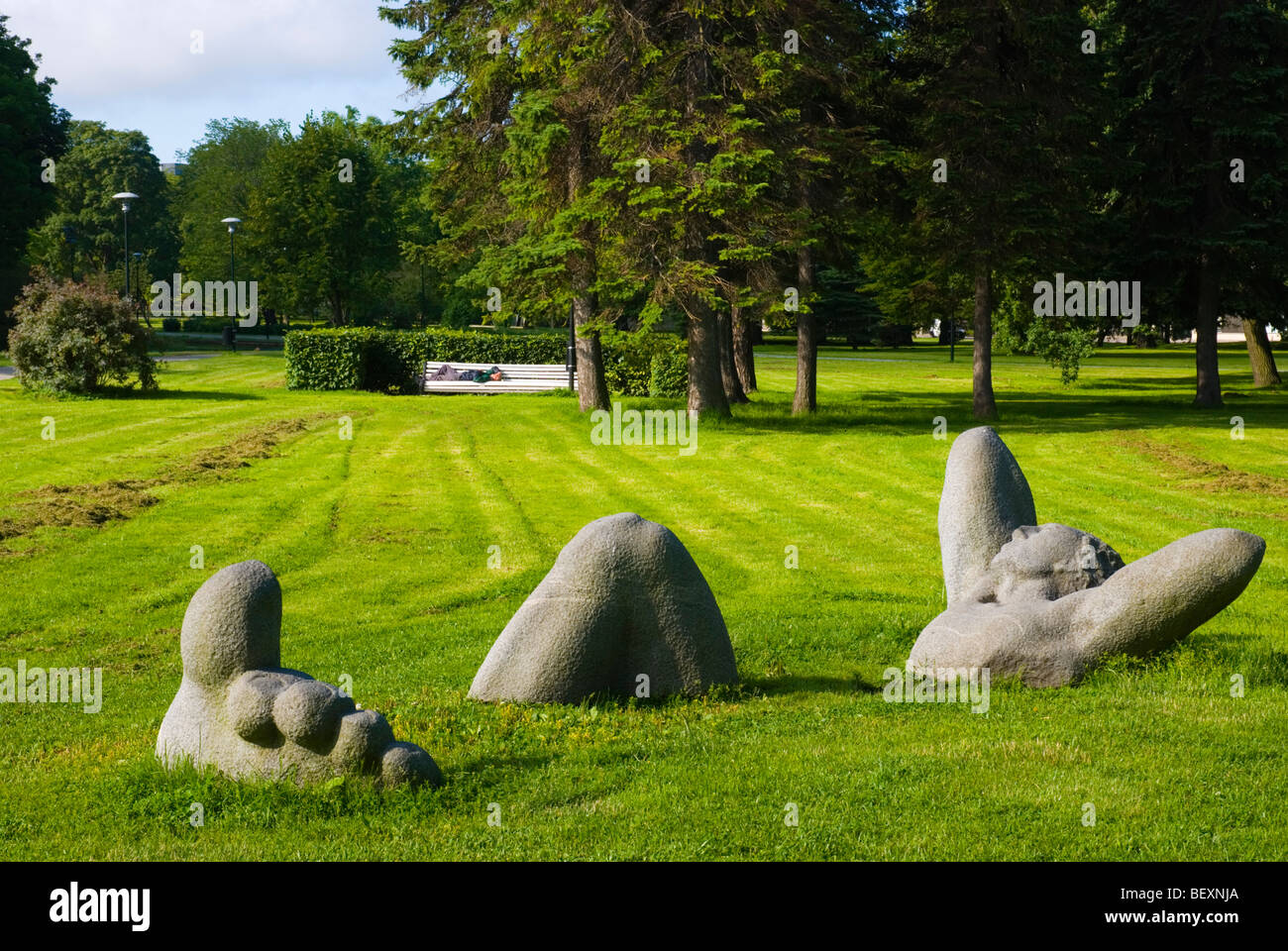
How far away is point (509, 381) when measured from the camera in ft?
123

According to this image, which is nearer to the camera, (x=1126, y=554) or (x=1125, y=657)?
(x=1125, y=657)

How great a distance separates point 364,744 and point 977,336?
24.4 metres

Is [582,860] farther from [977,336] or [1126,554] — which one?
[977,336]

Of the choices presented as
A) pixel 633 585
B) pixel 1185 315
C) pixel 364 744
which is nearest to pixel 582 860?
pixel 364 744

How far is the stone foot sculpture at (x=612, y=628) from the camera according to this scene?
7.54 meters

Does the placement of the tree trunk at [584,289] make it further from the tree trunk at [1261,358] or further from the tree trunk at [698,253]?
the tree trunk at [1261,358]

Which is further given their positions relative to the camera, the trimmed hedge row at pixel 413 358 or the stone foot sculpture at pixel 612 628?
the trimmed hedge row at pixel 413 358

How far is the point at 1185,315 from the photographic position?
32438mm

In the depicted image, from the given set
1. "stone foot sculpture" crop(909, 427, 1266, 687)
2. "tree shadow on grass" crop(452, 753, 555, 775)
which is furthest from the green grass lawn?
"stone foot sculpture" crop(909, 427, 1266, 687)

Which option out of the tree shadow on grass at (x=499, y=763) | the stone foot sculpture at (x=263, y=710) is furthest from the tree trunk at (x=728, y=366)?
the stone foot sculpture at (x=263, y=710)

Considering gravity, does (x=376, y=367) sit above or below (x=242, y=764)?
above

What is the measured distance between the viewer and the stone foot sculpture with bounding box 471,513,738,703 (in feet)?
24.7

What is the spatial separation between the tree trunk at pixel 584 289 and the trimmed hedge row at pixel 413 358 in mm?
604

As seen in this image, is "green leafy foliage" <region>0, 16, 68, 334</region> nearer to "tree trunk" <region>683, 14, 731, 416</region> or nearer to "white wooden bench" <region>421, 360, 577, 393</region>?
"white wooden bench" <region>421, 360, 577, 393</region>
